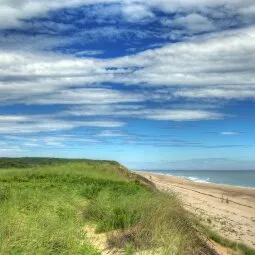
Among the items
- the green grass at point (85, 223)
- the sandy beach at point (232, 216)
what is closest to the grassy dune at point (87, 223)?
the green grass at point (85, 223)

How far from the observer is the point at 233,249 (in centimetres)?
1803

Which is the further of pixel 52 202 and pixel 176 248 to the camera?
pixel 52 202

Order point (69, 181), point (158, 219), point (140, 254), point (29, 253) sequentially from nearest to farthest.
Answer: point (29, 253) → point (140, 254) → point (158, 219) → point (69, 181)

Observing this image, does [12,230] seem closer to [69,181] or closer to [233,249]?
[233,249]

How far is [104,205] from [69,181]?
1132 centimetres

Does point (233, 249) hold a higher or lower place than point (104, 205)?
lower

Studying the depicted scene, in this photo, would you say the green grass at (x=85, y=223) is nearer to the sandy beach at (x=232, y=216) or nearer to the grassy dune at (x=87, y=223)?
the grassy dune at (x=87, y=223)

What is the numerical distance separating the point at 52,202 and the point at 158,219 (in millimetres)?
3428

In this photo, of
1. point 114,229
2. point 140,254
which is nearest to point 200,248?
point 114,229

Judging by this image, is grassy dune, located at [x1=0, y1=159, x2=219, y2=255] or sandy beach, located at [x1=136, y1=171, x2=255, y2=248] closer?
grassy dune, located at [x1=0, y1=159, x2=219, y2=255]

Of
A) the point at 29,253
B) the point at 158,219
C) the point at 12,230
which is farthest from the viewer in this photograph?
the point at 158,219

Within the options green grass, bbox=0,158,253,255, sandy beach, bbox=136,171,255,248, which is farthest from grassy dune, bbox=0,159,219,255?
sandy beach, bbox=136,171,255,248

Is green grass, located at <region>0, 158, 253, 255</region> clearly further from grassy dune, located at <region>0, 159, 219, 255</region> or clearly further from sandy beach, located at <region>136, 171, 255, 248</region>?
sandy beach, located at <region>136, 171, 255, 248</region>

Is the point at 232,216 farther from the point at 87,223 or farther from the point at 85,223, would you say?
the point at 85,223
